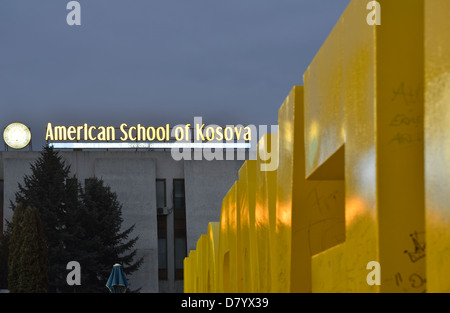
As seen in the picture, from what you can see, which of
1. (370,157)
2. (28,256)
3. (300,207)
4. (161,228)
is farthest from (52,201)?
(370,157)

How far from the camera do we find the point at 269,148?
10797 mm

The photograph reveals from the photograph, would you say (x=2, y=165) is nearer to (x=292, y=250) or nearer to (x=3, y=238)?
(x=3, y=238)

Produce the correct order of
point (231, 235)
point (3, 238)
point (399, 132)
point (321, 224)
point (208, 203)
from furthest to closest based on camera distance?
point (208, 203) → point (3, 238) → point (231, 235) → point (321, 224) → point (399, 132)

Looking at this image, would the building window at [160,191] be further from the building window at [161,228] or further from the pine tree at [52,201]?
the pine tree at [52,201]

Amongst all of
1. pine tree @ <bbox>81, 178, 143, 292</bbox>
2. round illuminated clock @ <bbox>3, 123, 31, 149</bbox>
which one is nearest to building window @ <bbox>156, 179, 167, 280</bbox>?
pine tree @ <bbox>81, 178, 143, 292</bbox>

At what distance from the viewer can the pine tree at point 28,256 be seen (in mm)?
45312

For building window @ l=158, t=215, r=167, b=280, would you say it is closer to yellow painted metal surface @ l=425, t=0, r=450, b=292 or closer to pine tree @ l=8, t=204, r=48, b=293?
pine tree @ l=8, t=204, r=48, b=293

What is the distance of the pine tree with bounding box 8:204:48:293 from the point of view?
149 ft

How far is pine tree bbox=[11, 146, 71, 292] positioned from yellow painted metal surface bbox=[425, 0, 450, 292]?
46470mm

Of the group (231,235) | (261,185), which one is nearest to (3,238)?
(231,235)

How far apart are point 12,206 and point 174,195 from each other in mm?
10003

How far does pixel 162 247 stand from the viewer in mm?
56438

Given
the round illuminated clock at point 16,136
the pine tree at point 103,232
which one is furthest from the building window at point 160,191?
the round illuminated clock at point 16,136

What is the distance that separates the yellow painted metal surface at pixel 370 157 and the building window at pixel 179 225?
46537 millimetres
